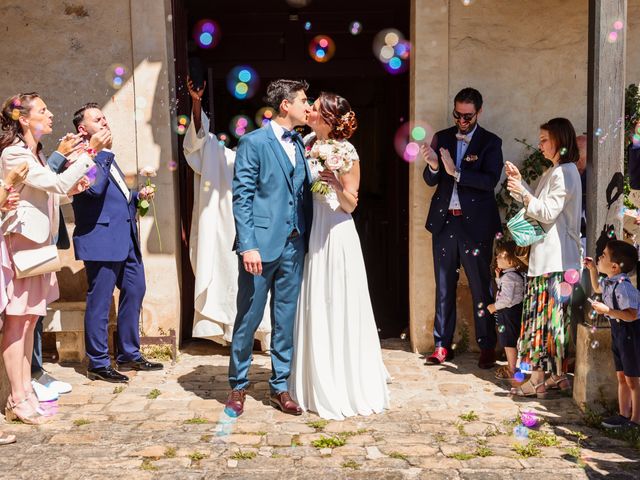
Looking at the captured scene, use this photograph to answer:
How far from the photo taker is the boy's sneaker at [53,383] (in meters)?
6.31

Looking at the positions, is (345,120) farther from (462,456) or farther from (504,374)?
(504,374)

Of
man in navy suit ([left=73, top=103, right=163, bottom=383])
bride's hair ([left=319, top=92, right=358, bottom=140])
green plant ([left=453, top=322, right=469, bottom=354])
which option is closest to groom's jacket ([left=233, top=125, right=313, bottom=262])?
bride's hair ([left=319, top=92, right=358, bottom=140])

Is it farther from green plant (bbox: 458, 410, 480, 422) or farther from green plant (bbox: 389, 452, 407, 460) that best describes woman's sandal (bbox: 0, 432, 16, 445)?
green plant (bbox: 458, 410, 480, 422)

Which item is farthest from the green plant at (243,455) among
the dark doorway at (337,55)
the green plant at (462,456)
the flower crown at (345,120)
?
the dark doorway at (337,55)

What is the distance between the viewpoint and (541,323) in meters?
6.15

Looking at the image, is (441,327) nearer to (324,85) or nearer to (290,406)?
(290,406)

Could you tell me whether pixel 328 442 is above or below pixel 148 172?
below

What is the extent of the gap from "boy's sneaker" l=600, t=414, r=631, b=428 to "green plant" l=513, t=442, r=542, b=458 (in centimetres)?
57

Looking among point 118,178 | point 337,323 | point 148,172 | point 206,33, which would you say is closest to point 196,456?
point 337,323

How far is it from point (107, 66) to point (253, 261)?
9.62 feet

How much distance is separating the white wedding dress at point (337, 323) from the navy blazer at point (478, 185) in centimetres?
147

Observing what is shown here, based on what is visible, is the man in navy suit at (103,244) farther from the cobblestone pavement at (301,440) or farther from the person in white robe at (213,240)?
the person in white robe at (213,240)

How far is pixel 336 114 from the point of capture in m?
5.61

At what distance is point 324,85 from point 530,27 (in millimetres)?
3707
